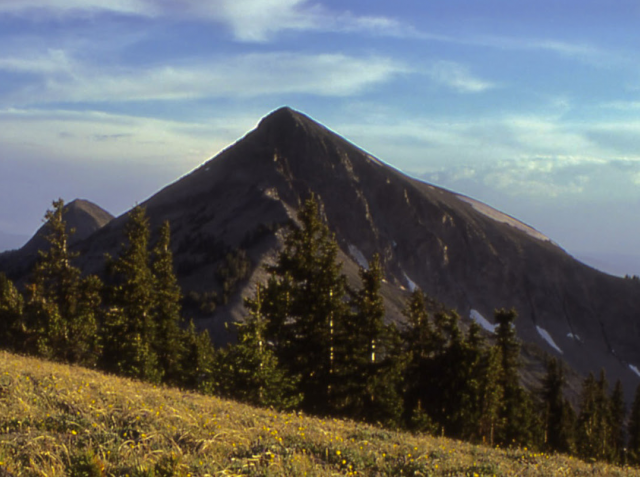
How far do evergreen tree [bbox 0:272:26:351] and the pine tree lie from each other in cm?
1780

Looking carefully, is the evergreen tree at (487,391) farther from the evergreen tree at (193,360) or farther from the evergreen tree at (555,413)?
the evergreen tree at (555,413)

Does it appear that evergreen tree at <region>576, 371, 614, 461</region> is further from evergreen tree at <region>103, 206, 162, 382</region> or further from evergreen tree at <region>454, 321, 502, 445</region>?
evergreen tree at <region>103, 206, 162, 382</region>

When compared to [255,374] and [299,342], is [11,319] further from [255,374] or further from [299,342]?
[299,342]

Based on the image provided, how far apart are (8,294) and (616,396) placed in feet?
255

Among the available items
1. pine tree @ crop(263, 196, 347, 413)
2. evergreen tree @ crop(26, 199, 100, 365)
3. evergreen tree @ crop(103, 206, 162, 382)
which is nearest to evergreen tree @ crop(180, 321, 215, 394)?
evergreen tree @ crop(26, 199, 100, 365)

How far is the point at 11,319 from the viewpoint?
35.8 meters

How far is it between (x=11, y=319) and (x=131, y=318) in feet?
32.1

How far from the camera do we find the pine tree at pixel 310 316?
2662 cm

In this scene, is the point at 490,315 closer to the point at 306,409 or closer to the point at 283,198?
the point at 283,198

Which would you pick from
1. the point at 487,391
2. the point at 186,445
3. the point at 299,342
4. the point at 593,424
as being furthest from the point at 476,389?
the point at 593,424

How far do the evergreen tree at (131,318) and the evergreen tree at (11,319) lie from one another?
21.4ft

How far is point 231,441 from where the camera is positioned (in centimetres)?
888

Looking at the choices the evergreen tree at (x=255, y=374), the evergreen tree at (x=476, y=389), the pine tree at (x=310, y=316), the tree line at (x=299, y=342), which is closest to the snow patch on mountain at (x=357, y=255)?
the tree line at (x=299, y=342)

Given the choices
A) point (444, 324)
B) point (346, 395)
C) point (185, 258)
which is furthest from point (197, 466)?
point (185, 258)
